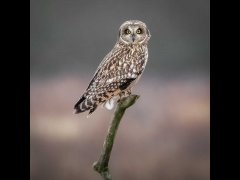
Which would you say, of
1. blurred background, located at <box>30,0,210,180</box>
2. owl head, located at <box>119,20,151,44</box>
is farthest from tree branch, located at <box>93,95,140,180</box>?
owl head, located at <box>119,20,151,44</box>

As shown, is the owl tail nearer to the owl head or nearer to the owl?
the owl

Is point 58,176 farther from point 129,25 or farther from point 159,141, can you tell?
point 129,25

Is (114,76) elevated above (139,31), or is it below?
below

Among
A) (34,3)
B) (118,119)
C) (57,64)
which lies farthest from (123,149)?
(34,3)

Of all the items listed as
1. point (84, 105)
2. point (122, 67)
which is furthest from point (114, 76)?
point (84, 105)

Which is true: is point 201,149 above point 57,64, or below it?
below

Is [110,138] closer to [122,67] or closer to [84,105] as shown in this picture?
[84,105]

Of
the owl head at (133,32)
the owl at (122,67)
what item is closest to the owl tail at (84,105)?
the owl at (122,67)
